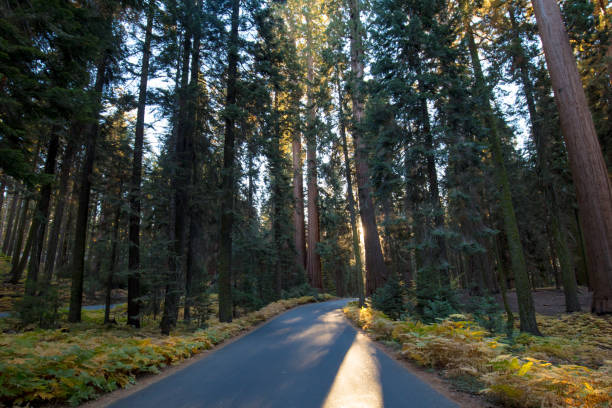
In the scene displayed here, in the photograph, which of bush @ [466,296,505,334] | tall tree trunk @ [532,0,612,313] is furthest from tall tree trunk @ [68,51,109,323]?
tall tree trunk @ [532,0,612,313]

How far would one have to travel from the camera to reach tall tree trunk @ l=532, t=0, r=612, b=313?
8992 mm

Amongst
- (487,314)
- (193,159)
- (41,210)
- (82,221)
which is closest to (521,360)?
(487,314)

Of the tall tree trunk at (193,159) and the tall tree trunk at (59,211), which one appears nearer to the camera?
the tall tree trunk at (193,159)

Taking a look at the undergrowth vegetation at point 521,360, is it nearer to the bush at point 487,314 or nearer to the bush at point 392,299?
the bush at point 487,314

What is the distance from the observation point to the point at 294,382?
4.61 m

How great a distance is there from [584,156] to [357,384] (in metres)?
10.1

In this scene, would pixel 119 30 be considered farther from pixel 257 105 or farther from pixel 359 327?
pixel 359 327

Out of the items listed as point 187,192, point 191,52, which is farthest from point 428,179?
point 191,52

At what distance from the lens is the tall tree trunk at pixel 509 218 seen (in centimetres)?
920

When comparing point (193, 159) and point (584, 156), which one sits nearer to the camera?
point (584, 156)

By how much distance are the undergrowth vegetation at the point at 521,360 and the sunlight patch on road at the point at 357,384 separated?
898 millimetres

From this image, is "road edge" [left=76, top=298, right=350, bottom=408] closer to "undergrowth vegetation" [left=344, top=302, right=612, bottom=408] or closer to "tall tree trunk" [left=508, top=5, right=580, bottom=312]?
"undergrowth vegetation" [left=344, top=302, right=612, bottom=408]

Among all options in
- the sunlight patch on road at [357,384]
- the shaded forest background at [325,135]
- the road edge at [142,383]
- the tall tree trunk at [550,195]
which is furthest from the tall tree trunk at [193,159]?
the tall tree trunk at [550,195]

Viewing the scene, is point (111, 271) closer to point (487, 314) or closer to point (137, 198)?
point (137, 198)
